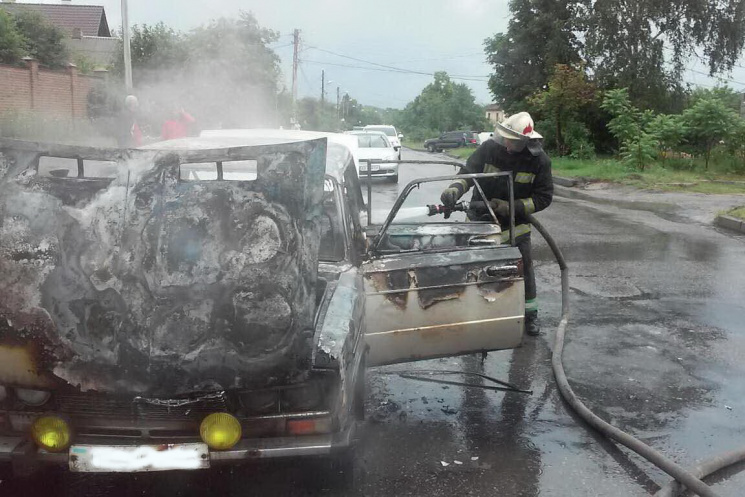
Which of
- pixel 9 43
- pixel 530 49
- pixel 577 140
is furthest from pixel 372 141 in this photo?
pixel 530 49

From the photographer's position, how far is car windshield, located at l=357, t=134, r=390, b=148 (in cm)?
2008

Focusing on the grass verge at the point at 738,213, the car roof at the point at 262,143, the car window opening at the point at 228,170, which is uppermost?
the car roof at the point at 262,143

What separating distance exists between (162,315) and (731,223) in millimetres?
11519

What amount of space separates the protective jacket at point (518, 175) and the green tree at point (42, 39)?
24.1 metres

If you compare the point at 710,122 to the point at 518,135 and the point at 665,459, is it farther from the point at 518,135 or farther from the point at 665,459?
the point at 665,459

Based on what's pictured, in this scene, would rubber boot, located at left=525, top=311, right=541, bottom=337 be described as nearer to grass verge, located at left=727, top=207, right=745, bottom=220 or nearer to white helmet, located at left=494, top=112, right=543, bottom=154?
white helmet, located at left=494, top=112, right=543, bottom=154

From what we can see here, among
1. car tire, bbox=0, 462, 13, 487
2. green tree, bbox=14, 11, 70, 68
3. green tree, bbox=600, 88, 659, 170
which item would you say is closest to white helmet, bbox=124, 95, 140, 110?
car tire, bbox=0, 462, 13, 487

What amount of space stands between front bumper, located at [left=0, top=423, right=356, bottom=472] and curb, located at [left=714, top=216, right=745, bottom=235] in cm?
1072

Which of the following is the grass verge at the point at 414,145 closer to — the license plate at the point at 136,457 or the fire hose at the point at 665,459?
the fire hose at the point at 665,459

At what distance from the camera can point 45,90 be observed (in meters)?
23.4

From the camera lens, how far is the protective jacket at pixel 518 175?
5.55 meters

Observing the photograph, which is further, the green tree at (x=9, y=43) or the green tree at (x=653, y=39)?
the green tree at (x=653, y=39)

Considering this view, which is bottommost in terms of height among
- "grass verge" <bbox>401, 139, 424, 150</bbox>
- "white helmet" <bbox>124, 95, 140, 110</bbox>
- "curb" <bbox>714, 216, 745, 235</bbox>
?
"grass verge" <bbox>401, 139, 424, 150</bbox>

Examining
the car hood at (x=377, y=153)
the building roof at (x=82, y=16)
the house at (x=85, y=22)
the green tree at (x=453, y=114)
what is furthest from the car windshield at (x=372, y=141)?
the green tree at (x=453, y=114)
